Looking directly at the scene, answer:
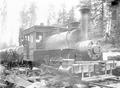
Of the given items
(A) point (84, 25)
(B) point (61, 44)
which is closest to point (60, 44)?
(B) point (61, 44)

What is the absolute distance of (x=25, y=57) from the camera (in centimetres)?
1211

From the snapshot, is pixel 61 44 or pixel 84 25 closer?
pixel 84 25

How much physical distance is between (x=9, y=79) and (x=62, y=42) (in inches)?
153

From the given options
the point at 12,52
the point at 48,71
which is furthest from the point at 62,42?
the point at 12,52

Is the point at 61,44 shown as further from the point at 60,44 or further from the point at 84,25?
the point at 84,25

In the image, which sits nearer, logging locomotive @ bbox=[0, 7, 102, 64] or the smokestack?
logging locomotive @ bbox=[0, 7, 102, 64]

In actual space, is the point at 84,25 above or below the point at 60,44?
above

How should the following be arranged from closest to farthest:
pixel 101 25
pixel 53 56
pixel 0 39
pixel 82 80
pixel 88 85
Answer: pixel 88 85 → pixel 82 80 → pixel 53 56 → pixel 101 25 → pixel 0 39

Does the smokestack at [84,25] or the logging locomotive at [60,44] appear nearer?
the logging locomotive at [60,44]

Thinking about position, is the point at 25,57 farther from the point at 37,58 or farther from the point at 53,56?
the point at 53,56

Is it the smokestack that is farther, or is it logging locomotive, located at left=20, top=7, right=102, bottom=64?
the smokestack

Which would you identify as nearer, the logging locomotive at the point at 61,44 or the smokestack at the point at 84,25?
the logging locomotive at the point at 61,44

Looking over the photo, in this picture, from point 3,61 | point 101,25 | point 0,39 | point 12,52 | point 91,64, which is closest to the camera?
point 91,64

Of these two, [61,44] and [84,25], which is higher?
[84,25]
